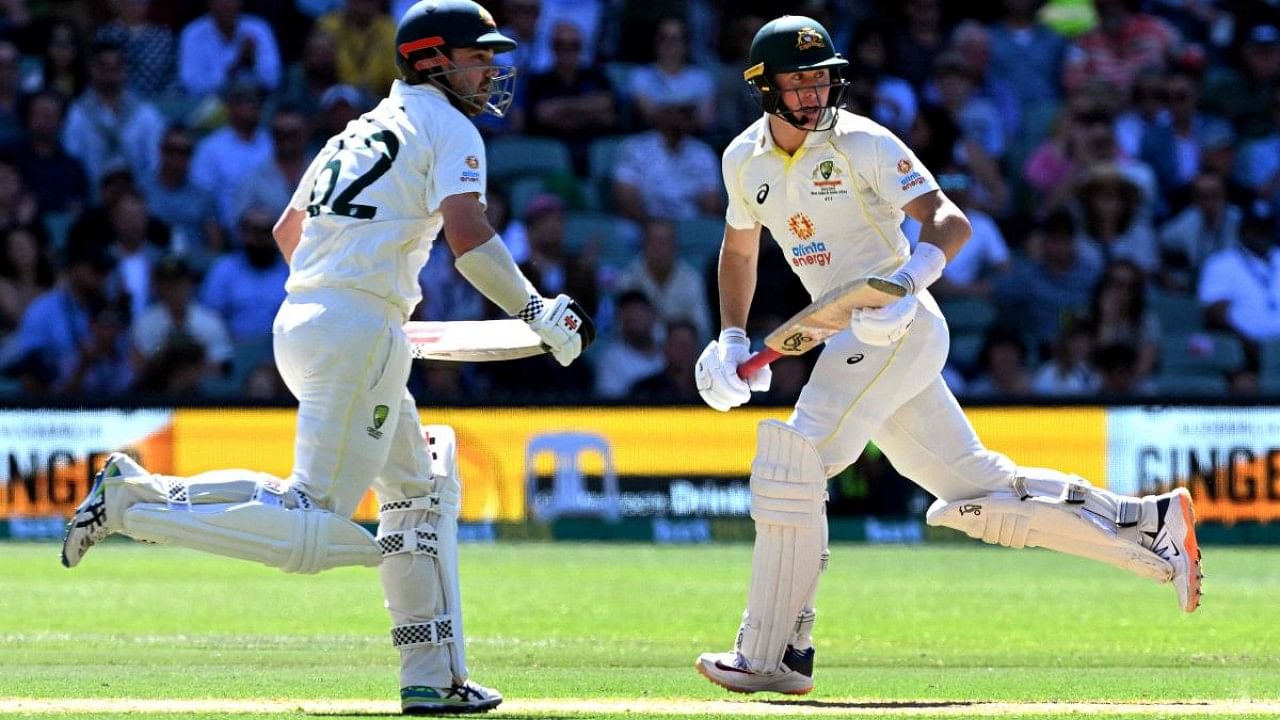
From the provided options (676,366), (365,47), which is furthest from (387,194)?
(365,47)

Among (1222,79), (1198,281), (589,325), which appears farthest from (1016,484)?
(1222,79)

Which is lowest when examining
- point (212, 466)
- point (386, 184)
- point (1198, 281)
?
point (212, 466)

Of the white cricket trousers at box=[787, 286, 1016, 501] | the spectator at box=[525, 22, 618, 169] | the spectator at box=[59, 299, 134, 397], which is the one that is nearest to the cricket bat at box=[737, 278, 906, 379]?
the white cricket trousers at box=[787, 286, 1016, 501]

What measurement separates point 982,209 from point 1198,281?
1.70m

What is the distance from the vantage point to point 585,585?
37.2 ft

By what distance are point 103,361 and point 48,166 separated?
2.10 meters

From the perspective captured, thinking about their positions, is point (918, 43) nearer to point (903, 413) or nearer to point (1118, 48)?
point (1118, 48)

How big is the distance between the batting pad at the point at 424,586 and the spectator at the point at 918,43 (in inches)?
443

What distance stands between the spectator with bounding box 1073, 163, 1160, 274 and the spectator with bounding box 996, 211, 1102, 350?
0.31 meters

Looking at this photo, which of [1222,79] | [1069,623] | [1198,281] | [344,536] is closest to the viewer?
[344,536]

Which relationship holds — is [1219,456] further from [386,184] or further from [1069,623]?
[386,184]

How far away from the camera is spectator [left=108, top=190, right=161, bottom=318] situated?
15547 mm

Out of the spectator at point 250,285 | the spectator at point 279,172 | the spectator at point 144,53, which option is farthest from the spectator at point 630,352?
the spectator at point 144,53

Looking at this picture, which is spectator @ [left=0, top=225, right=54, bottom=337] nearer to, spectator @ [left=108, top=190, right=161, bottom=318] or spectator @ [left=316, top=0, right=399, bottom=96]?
spectator @ [left=108, top=190, right=161, bottom=318]
